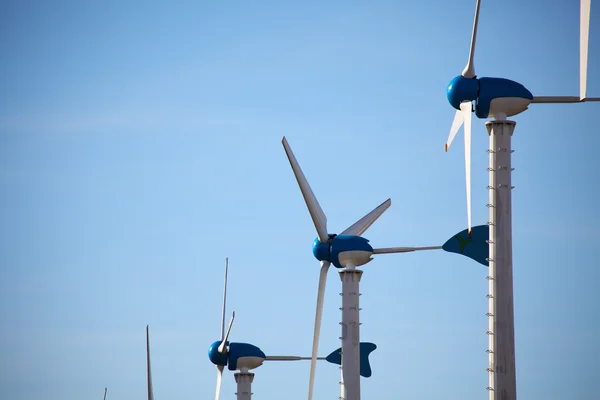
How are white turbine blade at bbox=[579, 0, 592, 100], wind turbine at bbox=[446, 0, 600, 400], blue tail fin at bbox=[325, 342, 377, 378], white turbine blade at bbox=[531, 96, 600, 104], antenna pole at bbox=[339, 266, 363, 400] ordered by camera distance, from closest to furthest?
white turbine blade at bbox=[579, 0, 592, 100], wind turbine at bbox=[446, 0, 600, 400], white turbine blade at bbox=[531, 96, 600, 104], antenna pole at bbox=[339, 266, 363, 400], blue tail fin at bbox=[325, 342, 377, 378]

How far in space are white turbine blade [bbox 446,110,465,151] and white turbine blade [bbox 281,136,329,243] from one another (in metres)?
12.9

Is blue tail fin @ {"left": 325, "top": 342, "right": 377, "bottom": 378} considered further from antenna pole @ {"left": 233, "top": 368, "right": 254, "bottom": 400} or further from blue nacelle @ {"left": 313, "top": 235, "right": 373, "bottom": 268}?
antenna pole @ {"left": 233, "top": 368, "right": 254, "bottom": 400}

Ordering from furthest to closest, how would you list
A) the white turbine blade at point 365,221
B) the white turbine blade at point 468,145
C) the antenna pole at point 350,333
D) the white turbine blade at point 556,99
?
the white turbine blade at point 365,221 → the antenna pole at point 350,333 → the white turbine blade at point 468,145 → the white turbine blade at point 556,99

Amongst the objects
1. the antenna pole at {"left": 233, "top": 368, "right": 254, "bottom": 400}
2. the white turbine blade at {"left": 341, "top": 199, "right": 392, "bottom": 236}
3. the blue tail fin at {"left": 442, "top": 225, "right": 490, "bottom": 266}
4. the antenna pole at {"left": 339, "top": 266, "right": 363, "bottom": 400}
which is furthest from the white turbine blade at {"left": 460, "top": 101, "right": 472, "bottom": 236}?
the antenna pole at {"left": 233, "top": 368, "right": 254, "bottom": 400}

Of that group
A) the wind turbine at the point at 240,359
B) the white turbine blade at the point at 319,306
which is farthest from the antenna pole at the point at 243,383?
the white turbine blade at the point at 319,306

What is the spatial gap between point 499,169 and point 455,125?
249 inches

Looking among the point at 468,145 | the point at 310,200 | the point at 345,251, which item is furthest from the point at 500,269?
the point at 310,200

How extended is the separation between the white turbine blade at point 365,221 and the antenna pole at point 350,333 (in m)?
4.76

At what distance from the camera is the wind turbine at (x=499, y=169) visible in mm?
61344

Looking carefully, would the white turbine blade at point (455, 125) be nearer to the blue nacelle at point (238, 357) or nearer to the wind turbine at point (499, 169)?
the wind turbine at point (499, 169)

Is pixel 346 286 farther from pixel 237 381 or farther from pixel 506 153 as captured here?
pixel 237 381

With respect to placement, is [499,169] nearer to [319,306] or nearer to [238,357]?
[319,306]

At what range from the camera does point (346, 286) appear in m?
80.8

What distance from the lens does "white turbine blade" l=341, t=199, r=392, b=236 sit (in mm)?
85500
